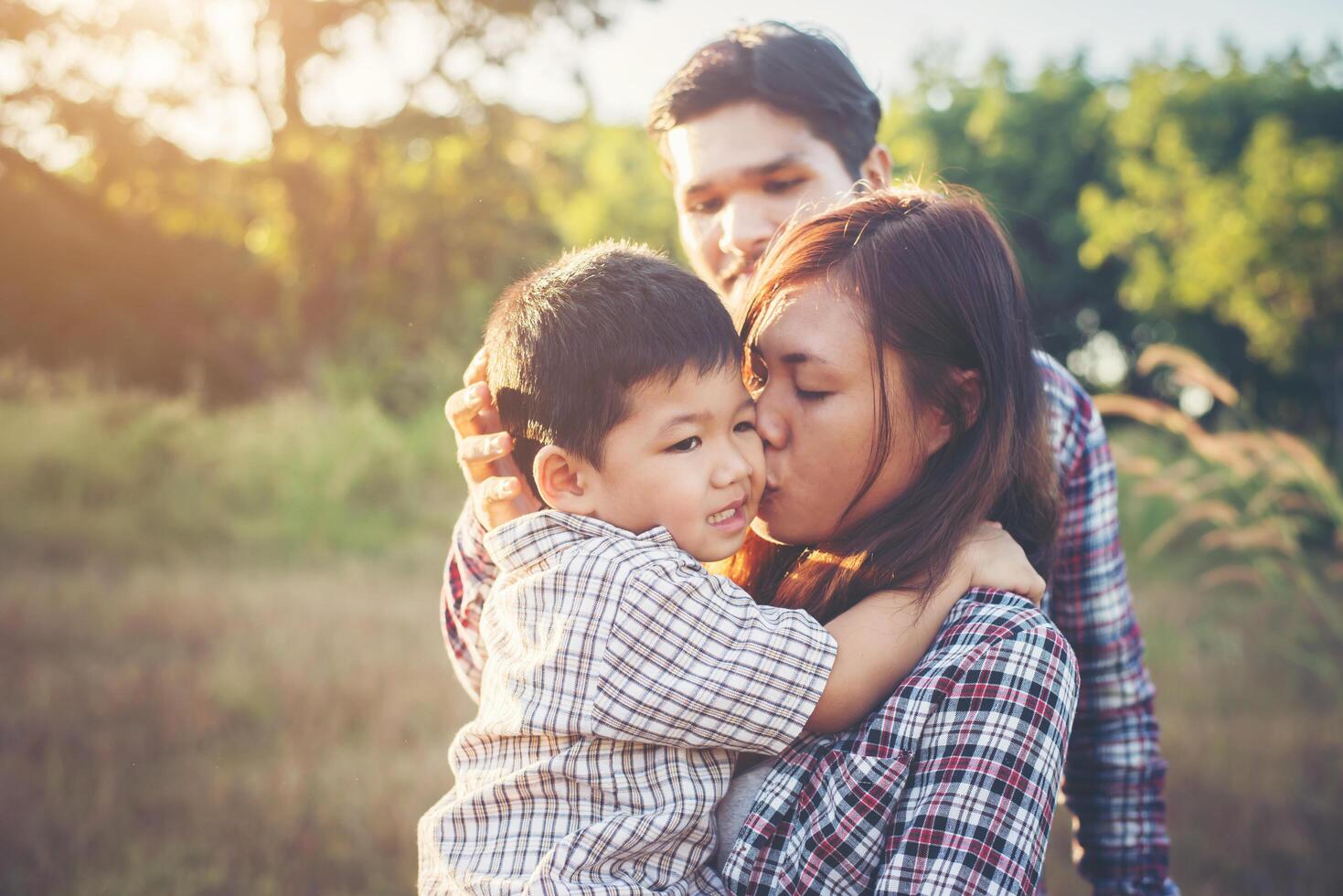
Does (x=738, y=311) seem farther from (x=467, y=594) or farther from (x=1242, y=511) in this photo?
(x=1242, y=511)

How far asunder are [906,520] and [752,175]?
1050 millimetres

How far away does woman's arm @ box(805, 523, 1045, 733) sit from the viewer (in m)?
1.53

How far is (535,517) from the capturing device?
168cm

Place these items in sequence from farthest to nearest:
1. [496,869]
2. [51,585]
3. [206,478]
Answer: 1. [206,478]
2. [51,585]
3. [496,869]

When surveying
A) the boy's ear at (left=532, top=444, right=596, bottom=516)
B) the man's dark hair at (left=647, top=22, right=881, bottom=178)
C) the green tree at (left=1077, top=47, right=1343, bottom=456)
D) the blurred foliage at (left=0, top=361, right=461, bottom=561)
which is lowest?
the blurred foliage at (left=0, top=361, right=461, bottom=561)

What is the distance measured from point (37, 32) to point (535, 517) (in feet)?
50.3

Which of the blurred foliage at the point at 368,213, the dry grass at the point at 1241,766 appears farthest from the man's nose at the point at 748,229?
the blurred foliage at the point at 368,213

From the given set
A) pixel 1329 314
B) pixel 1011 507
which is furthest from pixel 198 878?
pixel 1329 314

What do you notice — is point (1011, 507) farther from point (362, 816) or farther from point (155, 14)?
point (155, 14)

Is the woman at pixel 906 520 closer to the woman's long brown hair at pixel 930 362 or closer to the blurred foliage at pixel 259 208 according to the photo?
the woman's long brown hair at pixel 930 362

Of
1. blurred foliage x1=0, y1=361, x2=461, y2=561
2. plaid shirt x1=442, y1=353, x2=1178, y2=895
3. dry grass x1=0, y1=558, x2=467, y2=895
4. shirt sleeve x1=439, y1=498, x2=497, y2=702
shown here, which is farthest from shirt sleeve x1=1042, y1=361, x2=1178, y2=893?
blurred foliage x1=0, y1=361, x2=461, y2=561

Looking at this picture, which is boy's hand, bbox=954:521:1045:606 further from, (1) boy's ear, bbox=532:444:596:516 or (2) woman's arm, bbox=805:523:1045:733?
(1) boy's ear, bbox=532:444:596:516

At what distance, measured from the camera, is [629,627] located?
1527 mm

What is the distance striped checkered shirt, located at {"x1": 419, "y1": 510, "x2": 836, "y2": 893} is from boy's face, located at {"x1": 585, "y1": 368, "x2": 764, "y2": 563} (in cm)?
7
